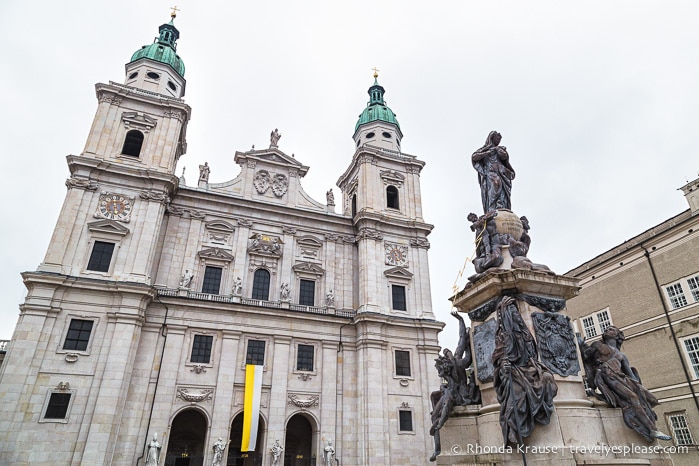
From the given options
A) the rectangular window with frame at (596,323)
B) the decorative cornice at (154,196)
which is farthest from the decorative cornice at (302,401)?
the rectangular window with frame at (596,323)

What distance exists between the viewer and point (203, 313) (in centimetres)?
2353

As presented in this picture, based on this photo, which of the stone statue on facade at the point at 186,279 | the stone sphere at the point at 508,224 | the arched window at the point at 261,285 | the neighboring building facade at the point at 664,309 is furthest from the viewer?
the arched window at the point at 261,285

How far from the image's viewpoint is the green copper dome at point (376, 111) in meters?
37.1

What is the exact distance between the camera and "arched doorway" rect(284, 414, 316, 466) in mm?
24094

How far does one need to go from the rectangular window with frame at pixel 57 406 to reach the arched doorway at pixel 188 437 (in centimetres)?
503

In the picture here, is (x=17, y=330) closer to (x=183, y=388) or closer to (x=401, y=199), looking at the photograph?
(x=183, y=388)

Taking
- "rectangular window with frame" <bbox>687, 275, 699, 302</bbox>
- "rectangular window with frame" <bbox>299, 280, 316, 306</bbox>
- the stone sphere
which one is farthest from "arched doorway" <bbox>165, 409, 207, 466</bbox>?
"rectangular window with frame" <bbox>687, 275, 699, 302</bbox>

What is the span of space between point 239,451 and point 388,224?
639 inches

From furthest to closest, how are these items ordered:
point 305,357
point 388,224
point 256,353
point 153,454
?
point 388,224 < point 305,357 < point 256,353 < point 153,454

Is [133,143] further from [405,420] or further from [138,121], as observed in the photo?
[405,420]

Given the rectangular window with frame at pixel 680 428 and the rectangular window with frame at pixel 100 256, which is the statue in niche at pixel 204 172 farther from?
the rectangular window with frame at pixel 680 428

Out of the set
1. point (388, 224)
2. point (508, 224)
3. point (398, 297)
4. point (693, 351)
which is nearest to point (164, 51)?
point (388, 224)

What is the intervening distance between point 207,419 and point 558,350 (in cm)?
1835

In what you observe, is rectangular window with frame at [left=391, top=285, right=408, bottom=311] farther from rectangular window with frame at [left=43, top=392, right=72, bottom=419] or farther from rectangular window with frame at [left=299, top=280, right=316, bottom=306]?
rectangular window with frame at [left=43, top=392, right=72, bottom=419]
